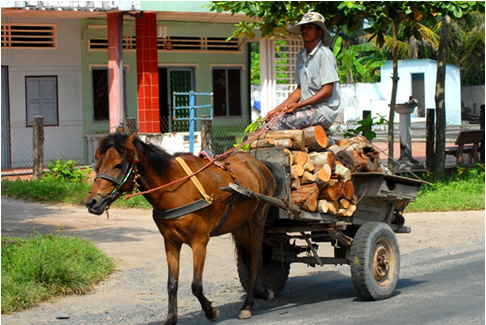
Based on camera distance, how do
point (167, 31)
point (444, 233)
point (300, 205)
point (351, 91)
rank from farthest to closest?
point (351, 91) → point (167, 31) → point (444, 233) → point (300, 205)

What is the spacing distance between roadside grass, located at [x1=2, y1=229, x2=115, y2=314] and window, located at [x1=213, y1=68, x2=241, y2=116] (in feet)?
42.7

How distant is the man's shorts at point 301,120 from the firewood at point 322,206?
0.92 meters

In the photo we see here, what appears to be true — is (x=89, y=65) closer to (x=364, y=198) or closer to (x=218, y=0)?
(x=218, y=0)

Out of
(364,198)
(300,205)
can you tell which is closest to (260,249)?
(300,205)

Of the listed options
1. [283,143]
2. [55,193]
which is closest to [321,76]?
[283,143]

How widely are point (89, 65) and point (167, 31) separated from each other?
7.99 ft

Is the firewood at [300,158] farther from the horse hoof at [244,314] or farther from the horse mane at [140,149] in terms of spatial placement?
the horse hoof at [244,314]

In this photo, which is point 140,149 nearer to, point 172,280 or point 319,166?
point 172,280

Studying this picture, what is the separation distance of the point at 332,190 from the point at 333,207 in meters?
0.17

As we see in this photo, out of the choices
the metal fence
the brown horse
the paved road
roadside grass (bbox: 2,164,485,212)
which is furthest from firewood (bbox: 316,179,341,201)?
the metal fence

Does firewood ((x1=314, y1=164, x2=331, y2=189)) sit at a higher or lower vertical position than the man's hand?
lower

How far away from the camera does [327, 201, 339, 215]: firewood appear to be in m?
6.87

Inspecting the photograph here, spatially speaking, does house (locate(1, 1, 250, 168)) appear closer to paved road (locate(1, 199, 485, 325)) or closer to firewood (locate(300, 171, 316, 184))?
paved road (locate(1, 199, 485, 325))

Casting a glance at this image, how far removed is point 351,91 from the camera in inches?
1516
